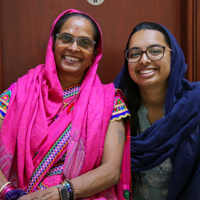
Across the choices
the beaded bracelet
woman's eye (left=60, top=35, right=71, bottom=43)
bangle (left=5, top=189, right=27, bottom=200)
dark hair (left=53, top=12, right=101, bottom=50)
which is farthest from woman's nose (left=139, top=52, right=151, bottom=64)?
bangle (left=5, top=189, right=27, bottom=200)

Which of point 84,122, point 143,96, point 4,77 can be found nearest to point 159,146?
point 143,96

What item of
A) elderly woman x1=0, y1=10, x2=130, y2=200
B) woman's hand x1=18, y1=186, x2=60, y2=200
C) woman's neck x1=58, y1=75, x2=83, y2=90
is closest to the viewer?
woman's hand x1=18, y1=186, x2=60, y2=200

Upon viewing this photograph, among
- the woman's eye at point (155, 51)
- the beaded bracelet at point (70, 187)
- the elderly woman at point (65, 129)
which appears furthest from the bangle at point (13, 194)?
the woman's eye at point (155, 51)

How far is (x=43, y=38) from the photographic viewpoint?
185 cm

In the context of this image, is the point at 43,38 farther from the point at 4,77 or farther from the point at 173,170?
the point at 173,170

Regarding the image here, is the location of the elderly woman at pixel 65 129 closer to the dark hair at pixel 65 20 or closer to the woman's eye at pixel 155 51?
the dark hair at pixel 65 20

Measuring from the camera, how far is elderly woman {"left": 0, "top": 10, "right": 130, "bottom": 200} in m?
1.23

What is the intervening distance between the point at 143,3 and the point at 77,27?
0.79 m

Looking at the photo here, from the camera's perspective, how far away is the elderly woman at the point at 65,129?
1.23 meters

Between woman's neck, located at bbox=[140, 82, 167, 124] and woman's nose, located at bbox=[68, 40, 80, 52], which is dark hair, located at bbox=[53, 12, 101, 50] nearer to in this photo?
woman's nose, located at bbox=[68, 40, 80, 52]

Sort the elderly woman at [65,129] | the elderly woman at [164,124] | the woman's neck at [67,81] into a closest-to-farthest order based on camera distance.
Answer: the elderly woman at [65,129] < the elderly woman at [164,124] < the woman's neck at [67,81]

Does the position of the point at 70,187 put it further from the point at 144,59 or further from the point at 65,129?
the point at 144,59

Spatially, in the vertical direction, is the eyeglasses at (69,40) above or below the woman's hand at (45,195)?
above

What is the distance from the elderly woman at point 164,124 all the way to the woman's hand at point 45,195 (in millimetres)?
608
